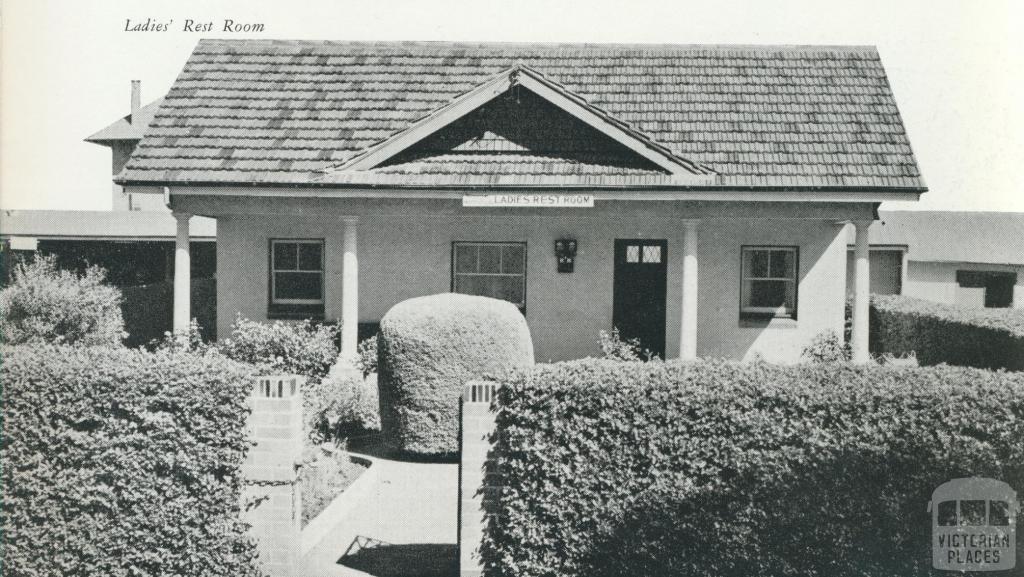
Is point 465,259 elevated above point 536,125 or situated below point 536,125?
below

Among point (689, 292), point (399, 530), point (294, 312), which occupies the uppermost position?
point (689, 292)

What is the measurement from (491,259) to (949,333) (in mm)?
7760

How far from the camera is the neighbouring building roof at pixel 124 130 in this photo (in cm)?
3847

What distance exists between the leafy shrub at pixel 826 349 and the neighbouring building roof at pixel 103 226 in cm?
1774

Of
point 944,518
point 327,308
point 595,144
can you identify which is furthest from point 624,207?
point 944,518

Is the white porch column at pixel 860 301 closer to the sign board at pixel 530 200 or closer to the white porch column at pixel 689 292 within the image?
the white porch column at pixel 689 292

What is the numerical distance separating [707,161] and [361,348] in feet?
21.1

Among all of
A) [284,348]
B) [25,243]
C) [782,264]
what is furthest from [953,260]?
[25,243]

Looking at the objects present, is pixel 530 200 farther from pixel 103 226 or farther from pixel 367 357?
pixel 103 226

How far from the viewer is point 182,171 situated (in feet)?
44.6

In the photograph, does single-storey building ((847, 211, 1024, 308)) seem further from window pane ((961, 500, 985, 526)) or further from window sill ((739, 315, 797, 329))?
window pane ((961, 500, 985, 526))

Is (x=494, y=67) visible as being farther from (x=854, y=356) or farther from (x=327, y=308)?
(x=854, y=356)

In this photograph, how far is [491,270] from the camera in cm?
1505

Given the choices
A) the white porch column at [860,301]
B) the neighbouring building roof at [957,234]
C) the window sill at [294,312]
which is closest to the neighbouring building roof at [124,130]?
the window sill at [294,312]
